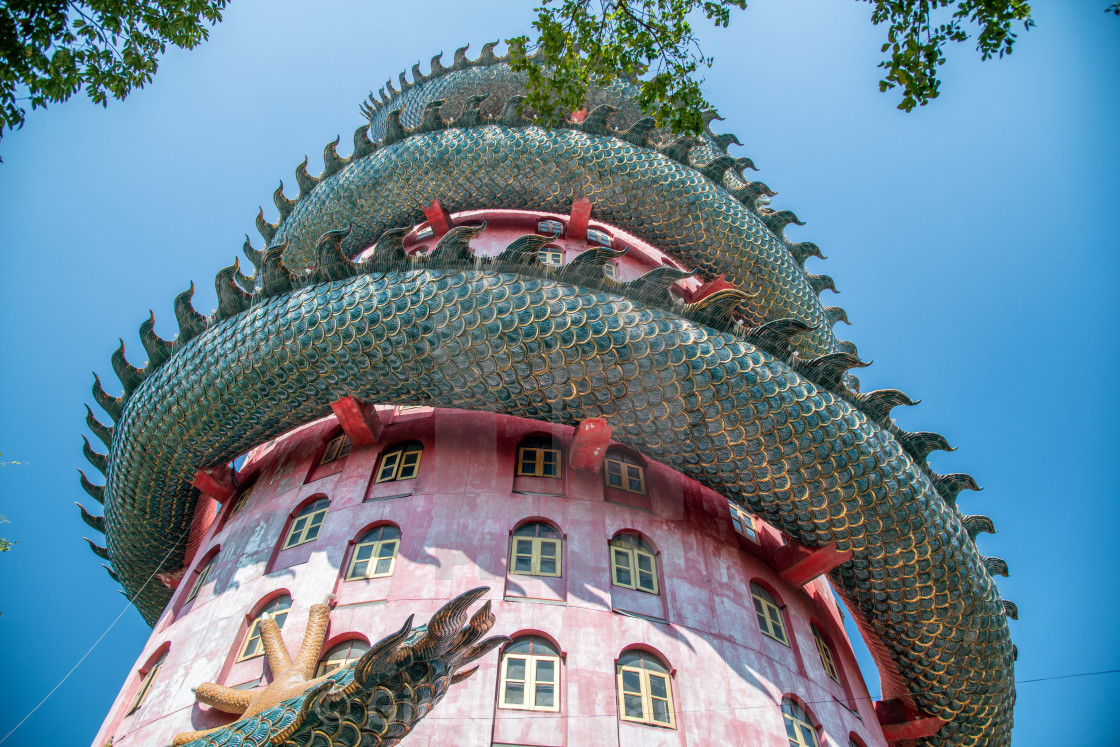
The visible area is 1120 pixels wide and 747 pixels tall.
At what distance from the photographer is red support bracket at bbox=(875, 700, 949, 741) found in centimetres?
1111

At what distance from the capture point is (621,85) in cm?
2386

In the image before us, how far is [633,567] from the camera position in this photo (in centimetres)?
975

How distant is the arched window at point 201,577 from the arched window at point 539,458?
15.6 ft

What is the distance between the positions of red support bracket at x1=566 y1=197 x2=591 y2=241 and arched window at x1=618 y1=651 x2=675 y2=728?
32.6 ft

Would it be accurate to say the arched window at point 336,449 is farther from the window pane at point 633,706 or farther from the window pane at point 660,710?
the window pane at point 660,710

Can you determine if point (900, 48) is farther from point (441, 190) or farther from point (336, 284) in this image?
point (441, 190)

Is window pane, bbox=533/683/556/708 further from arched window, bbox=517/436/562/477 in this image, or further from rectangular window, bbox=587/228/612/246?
rectangular window, bbox=587/228/612/246

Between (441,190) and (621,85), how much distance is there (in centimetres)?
964

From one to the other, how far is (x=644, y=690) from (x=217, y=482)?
7.85m

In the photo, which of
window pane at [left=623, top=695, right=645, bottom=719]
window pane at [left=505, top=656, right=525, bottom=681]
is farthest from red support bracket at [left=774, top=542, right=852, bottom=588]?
window pane at [left=505, top=656, right=525, bottom=681]

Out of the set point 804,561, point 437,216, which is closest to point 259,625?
point 804,561

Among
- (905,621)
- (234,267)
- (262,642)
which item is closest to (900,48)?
(905,621)

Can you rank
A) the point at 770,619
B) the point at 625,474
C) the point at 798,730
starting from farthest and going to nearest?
the point at 625,474, the point at 770,619, the point at 798,730

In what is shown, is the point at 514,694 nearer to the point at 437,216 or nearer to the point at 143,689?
the point at 143,689
